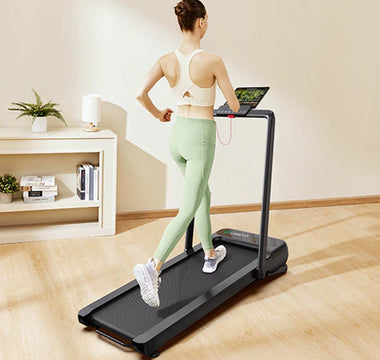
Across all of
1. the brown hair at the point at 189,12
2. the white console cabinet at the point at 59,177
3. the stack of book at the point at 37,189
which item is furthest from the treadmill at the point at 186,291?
the stack of book at the point at 37,189

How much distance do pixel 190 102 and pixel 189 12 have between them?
1.42 ft

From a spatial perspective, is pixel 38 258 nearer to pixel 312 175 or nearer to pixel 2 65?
pixel 2 65

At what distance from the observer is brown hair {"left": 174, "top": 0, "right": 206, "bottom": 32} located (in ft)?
8.36

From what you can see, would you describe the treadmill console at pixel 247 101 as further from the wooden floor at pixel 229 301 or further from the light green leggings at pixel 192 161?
the wooden floor at pixel 229 301

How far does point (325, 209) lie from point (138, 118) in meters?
1.91

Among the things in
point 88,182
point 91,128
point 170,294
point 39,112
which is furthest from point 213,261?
point 39,112

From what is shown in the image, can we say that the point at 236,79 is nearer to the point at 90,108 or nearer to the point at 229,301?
the point at 90,108

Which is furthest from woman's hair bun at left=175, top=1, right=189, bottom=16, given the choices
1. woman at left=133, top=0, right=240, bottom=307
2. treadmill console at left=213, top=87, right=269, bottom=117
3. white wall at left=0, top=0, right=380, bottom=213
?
white wall at left=0, top=0, right=380, bottom=213

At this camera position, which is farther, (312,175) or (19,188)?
(312,175)

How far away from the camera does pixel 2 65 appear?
3.69 m

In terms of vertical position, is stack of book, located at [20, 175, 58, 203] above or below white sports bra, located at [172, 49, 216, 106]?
below

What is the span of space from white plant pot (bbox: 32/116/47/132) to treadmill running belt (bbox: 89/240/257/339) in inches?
54.9

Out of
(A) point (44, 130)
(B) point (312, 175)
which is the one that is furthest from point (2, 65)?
(B) point (312, 175)

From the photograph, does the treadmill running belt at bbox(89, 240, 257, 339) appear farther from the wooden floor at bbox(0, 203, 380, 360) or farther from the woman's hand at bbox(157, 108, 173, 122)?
the woman's hand at bbox(157, 108, 173, 122)
